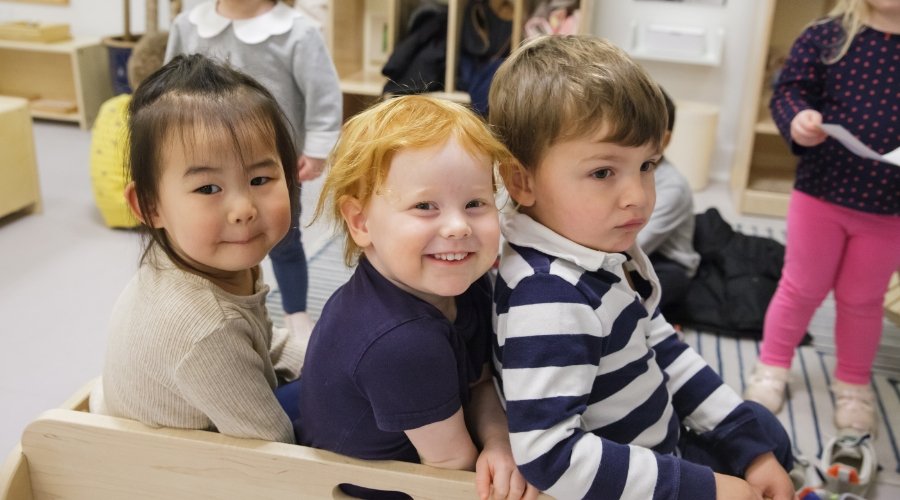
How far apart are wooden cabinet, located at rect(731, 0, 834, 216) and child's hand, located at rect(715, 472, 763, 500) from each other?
2221 mm

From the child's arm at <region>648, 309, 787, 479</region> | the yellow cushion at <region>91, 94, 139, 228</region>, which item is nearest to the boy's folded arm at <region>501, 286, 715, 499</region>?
the child's arm at <region>648, 309, 787, 479</region>

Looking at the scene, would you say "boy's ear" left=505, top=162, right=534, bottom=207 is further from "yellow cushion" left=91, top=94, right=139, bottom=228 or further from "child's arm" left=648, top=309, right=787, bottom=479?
"yellow cushion" left=91, top=94, right=139, bottom=228

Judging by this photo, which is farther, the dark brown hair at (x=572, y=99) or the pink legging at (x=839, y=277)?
the pink legging at (x=839, y=277)

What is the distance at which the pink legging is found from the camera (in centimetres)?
155

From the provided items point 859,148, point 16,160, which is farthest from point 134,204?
point 16,160

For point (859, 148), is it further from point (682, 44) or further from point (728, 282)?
point (682, 44)

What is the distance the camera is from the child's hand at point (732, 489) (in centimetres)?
84

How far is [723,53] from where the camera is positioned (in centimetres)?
321

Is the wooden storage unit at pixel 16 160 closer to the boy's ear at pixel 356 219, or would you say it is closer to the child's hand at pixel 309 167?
the child's hand at pixel 309 167

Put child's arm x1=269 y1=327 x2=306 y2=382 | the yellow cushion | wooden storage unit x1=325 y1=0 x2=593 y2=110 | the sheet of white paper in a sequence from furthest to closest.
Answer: wooden storage unit x1=325 y1=0 x2=593 y2=110 → the yellow cushion → the sheet of white paper → child's arm x1=269 y1=327 x2=306 y2=382

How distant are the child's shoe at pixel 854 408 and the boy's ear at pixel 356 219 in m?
1.24

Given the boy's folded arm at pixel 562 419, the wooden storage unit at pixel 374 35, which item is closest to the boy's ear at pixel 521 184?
the boy's folded arm at pixel 562 419

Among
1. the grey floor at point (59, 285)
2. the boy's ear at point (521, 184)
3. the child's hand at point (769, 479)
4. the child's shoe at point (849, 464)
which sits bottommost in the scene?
the grey floor at point (59, 285)

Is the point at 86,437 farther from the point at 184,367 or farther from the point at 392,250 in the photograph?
the point at 392,250
